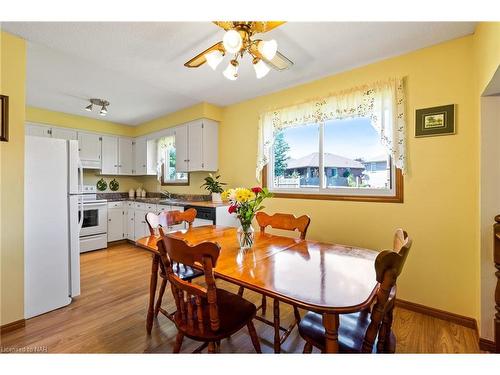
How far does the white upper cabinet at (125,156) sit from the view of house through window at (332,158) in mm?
3296

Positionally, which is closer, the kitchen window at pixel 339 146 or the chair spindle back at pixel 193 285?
the chair spindle back at pixel 193 285

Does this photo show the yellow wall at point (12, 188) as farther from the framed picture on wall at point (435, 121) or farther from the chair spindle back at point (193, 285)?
the framed picture on wall at point (435, 121)

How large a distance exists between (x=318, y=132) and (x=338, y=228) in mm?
1138

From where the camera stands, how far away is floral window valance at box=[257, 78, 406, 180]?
2.16 metres

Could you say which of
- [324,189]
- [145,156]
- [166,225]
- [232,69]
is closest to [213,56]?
[232,69]

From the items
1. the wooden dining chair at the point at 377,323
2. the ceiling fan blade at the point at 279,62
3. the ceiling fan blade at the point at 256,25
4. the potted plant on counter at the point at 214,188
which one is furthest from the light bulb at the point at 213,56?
the potted plant on counter at the point at 214,188

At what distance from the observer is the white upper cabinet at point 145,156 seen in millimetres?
4684

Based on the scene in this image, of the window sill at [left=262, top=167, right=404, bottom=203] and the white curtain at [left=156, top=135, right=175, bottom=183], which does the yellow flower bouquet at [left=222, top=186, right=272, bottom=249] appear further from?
the white curtain at [left=156, top=135, right=175, bottom=183]

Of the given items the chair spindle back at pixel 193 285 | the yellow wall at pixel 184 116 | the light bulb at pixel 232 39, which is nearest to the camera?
the chair spindle back at pixel 193 285

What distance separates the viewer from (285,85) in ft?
9.50

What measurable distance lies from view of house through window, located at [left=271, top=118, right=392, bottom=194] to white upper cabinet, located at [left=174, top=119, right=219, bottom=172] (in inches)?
43.0

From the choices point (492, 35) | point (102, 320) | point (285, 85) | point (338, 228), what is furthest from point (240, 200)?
point (285, 85)

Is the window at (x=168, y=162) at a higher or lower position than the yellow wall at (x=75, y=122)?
lower

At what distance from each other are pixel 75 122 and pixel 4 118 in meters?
2.73
